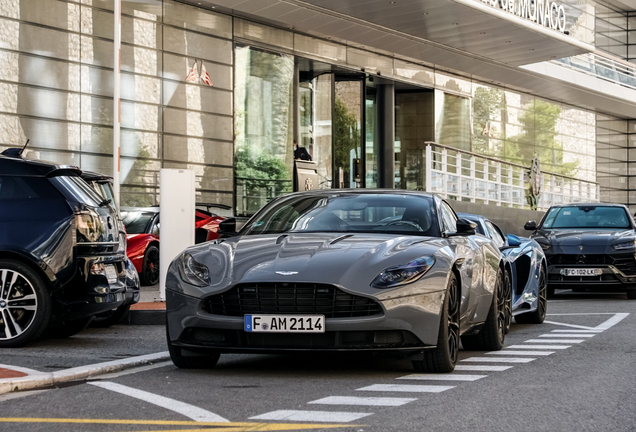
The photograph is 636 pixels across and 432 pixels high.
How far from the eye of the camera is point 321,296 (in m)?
6.75

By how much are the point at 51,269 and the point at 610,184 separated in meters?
52.8

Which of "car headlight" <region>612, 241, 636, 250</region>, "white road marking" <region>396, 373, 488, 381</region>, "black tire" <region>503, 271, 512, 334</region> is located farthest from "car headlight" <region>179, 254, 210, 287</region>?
"car headlight" <region>612, 241, 636, 250</region>

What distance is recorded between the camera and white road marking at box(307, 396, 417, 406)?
5.85 metres

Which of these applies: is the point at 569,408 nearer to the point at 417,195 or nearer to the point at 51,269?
the point at 417,195

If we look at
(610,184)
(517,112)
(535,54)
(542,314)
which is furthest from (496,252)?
(610,184)

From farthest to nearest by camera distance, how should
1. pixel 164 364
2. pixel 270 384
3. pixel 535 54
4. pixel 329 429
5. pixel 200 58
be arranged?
pixel 535 54, pixel 200 58, pixel 164 364, pixel 270 384, pixel 329 429

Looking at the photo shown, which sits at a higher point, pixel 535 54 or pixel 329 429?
pixel 535 54

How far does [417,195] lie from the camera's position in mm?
8586

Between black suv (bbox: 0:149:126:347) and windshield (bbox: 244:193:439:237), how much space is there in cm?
161

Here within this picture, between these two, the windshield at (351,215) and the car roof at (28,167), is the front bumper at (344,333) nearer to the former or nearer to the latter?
the windshield at (351,215)

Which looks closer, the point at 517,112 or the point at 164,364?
the point at 164,364

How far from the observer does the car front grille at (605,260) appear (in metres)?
16.2

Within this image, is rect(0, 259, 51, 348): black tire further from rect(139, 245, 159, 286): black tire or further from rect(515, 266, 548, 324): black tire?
rect(139, 245, 159, 286): black tire

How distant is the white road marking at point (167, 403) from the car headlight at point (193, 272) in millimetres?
886
